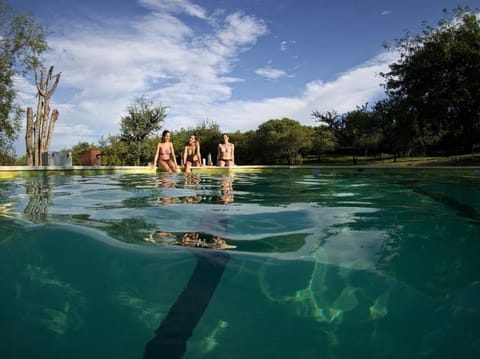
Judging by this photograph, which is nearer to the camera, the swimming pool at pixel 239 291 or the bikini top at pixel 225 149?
the swimming pool at pixel 239 291

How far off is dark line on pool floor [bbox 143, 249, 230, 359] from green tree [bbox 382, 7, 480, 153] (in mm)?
22233

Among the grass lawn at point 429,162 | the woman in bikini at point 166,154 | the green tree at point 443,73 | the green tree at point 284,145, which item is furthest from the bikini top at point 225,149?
A: the green tree at point 284,145


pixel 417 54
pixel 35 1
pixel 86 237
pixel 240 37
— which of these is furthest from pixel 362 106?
pixel 86 237

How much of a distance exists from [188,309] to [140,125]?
29.4 metres

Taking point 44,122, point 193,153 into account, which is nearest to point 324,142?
point 193,153

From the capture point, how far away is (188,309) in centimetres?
158

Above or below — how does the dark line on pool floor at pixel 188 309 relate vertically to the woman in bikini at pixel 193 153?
below

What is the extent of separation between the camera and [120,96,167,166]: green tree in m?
28.9

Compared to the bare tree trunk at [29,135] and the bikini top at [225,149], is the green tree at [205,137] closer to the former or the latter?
the bare tree trunk at [29,135]

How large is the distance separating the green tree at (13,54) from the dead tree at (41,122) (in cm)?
79

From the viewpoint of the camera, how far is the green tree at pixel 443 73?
19794 millimetres

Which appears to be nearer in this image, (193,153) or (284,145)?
(193,153)

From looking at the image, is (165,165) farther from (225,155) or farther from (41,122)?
(41,122)

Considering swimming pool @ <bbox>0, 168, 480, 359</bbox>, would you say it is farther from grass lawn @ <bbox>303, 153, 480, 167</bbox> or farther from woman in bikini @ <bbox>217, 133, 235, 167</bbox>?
grass lawn @ <bbox>303, 153, 480, 167</bbox>
